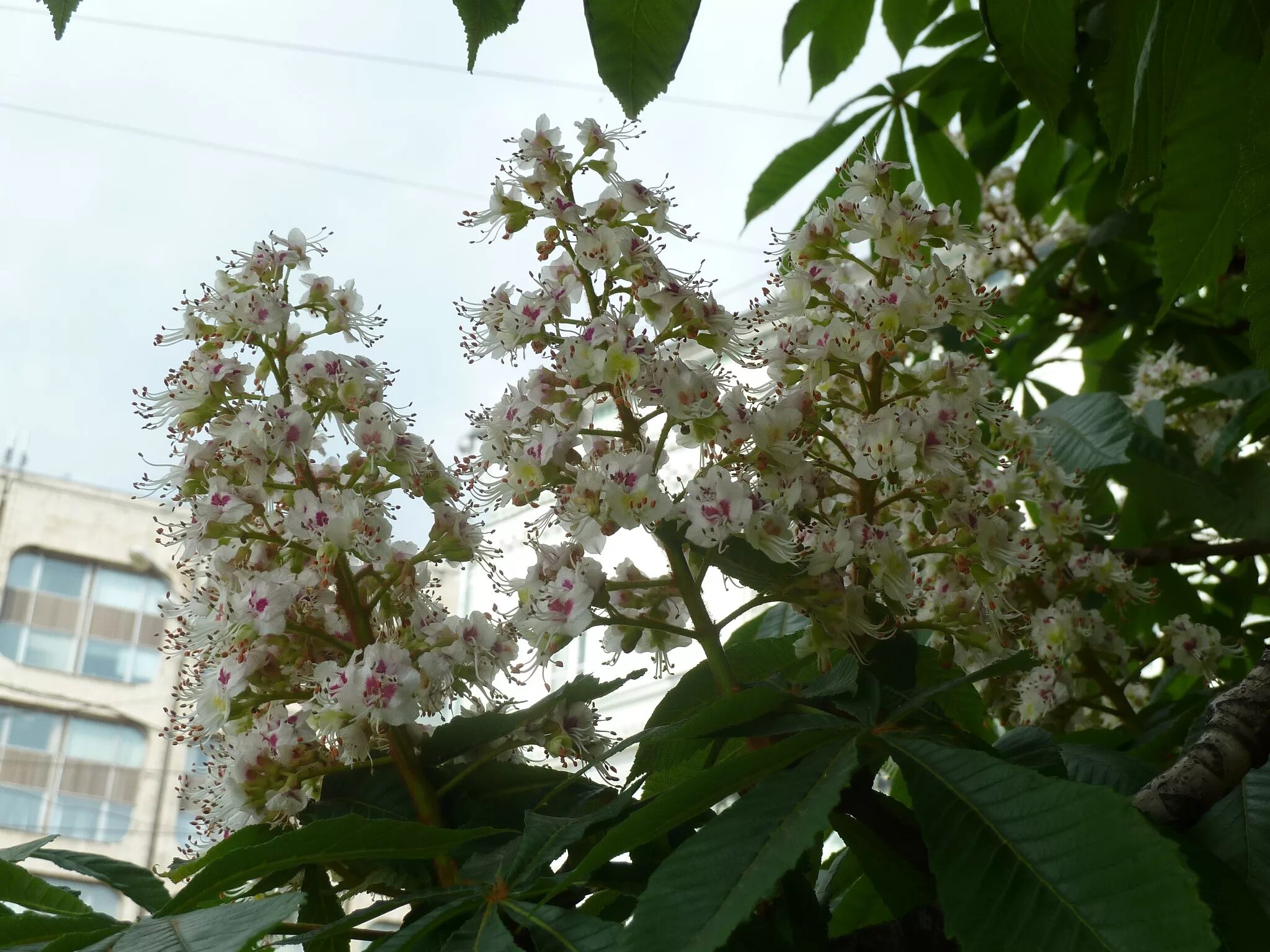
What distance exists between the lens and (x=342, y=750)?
681 millimetres

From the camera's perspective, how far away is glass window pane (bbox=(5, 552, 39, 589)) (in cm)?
1130

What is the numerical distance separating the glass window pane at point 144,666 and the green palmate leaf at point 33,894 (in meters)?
11.5

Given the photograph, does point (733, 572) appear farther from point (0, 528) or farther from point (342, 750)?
point (0, 528)

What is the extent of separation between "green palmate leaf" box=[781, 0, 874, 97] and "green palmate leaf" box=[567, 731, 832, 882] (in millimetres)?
789

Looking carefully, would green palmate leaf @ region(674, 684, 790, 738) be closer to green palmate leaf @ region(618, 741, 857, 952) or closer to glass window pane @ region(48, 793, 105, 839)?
green palmate leaf @ region(618, 741, 857, 952)

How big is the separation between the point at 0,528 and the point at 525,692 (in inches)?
470

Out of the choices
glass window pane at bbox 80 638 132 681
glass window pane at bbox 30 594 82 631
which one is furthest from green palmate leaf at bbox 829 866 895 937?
glass window pane at bbox 30 594 82 631

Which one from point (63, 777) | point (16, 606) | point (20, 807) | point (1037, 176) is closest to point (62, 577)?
point (16, 606)

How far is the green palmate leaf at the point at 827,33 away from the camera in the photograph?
113 cm

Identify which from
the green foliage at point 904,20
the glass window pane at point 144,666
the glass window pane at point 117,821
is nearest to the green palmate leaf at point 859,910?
the green foliage at point 904,20

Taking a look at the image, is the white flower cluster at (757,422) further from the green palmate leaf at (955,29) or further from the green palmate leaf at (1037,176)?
the green palmate leaf at (1037,176)

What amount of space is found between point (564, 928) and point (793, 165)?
90 cm

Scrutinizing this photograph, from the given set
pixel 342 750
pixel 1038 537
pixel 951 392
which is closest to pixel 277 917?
pixel 342 750

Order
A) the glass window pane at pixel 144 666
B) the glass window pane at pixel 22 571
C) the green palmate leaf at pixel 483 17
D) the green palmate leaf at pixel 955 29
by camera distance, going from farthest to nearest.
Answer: the glass window pane at pixel 144 666, the glass window pane at pixel 22 571, the green palmate leaf at pixel 955 29, the green palmate leaf at pixel 483 17
